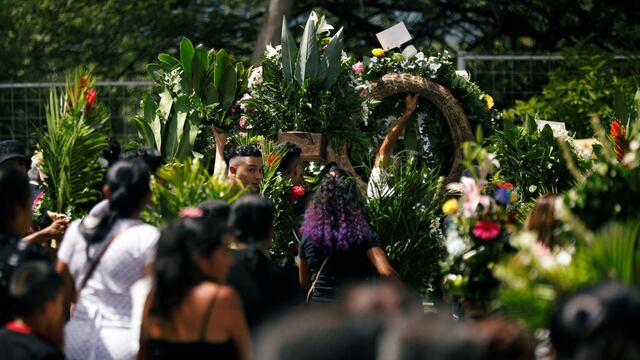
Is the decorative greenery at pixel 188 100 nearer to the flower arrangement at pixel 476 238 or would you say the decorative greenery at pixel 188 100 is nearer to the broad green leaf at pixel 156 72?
the broad green leaf at pixel 156 72

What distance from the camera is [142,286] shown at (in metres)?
4.66

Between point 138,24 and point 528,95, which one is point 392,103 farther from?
point 138,24

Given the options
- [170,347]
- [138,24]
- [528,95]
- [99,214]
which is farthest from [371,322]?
[138,24]

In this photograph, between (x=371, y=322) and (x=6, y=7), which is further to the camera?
(x=6, y=7)

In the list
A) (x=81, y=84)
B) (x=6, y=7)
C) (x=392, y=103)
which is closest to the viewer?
(x=81, y=84)

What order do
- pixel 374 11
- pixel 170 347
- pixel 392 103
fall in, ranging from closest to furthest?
pixel 170 347 → pixel 392 103 → pixel 374 11

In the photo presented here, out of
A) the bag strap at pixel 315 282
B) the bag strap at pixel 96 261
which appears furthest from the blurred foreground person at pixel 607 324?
the bag strap at pixel 315 282

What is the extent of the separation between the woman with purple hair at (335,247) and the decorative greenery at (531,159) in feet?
7.37

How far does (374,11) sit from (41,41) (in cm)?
437

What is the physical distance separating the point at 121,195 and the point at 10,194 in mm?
470

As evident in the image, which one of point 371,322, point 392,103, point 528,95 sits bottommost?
point 528,95

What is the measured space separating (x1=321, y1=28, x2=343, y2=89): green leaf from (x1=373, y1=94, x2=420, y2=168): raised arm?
1.80 ft

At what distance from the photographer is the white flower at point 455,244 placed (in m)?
5.19

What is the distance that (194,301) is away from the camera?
163 inches
